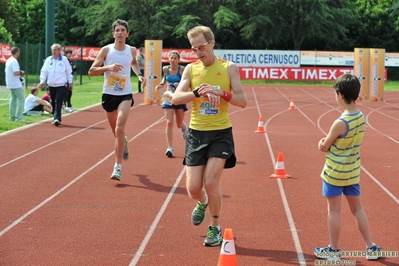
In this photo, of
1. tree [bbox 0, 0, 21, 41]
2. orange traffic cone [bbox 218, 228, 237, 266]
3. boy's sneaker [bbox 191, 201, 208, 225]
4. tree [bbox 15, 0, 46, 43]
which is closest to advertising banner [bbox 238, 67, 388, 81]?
tree [bbox 0, 0, 21, 41]

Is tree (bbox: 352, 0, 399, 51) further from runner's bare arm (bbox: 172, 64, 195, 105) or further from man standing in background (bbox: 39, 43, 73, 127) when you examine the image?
runner's bare arm (bbox: 172, 64, 195, 105)

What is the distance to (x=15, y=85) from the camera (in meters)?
19.2

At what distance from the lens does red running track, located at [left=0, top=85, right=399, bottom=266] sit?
6930 mm

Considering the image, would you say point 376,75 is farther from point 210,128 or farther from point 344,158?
point 344,158

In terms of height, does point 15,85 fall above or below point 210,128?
below

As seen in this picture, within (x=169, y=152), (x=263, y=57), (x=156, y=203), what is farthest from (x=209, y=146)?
(x=263, y=57)

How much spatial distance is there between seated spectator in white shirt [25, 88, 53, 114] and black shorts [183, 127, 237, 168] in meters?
14.4

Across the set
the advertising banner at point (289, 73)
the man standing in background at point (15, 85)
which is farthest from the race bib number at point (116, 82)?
the advertising banner at point (289, 73)

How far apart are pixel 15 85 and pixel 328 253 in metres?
14.0

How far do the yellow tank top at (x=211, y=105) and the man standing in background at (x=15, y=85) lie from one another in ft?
40.3

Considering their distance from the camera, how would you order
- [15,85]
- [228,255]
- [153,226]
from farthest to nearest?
1. [15,85]
2. [153,226]
3. [228,255]

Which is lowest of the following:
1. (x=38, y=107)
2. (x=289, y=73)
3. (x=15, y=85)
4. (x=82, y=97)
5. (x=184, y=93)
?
(x=82, y=97)

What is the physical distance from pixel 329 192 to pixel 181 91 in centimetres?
165

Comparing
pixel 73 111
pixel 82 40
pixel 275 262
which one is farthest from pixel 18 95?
pixel 82 40
